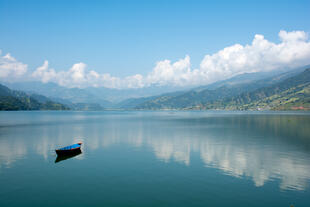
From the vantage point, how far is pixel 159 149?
6525cm

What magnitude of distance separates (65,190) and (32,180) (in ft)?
28.2

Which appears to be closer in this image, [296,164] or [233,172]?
[233,172]

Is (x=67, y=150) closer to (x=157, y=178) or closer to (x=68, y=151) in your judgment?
(x=68, y=151)

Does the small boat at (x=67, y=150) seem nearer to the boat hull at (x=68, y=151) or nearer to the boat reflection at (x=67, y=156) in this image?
the boat hull at (x=68, y=151)

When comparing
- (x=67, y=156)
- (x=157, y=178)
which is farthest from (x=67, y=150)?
(x=157, y=178)

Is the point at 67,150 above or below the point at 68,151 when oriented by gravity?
above

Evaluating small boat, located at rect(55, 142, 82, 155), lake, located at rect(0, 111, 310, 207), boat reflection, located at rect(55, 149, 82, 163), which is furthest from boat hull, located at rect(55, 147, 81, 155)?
lake, located at rect(0, 111, 310, 207)

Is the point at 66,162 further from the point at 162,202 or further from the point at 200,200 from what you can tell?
the point at 200,200

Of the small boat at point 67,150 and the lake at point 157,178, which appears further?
the small boat at point 67,150

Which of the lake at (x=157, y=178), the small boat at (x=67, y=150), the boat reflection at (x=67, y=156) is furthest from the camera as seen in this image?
the small boat at (x=67, y=150)

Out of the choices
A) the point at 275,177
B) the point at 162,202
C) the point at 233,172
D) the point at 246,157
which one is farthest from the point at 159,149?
the point at 162,202

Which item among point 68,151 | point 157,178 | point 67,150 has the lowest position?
point 157,178

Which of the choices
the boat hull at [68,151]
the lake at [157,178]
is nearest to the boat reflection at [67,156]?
→ the boat hull at [68,151]

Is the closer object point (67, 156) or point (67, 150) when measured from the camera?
point (67, 156)
